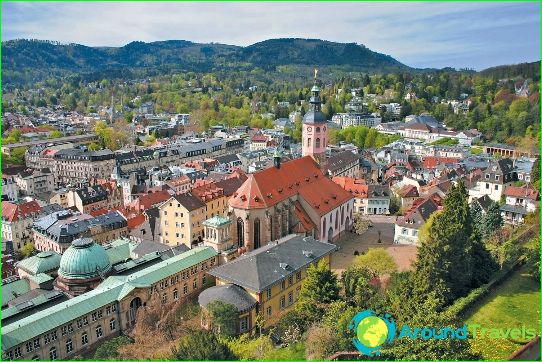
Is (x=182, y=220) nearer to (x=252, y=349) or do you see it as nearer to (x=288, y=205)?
(x=288, y=205)

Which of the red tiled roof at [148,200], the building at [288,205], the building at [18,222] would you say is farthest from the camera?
the red tiled roof at [148,200]

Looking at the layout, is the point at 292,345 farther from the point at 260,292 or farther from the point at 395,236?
the point at 395,236

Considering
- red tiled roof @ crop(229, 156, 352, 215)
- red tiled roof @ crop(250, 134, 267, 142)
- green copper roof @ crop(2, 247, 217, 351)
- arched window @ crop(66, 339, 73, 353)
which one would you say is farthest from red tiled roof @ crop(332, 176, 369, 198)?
red tiled roof @ crop(250, 134, 267, 142)

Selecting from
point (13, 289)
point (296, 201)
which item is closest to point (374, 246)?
point (296, 201)

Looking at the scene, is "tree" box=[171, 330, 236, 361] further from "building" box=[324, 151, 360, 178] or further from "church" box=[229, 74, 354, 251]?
"building" box=[324, 151, 360, 178]

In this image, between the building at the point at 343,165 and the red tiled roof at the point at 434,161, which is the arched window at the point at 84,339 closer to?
the building at the point at 343,165

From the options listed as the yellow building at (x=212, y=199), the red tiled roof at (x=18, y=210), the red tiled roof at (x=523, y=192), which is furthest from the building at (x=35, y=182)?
the red tiled roof at (x=523, y=192)
